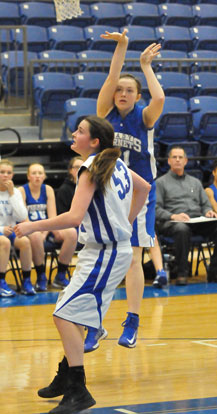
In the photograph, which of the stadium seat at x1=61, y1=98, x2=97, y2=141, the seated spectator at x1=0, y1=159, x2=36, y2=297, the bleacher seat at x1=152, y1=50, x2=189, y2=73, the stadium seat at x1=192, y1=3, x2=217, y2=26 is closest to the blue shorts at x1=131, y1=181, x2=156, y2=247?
the seated spectator at x1=0, y1=159, x2=36, y2=297

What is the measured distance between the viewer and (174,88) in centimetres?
1193

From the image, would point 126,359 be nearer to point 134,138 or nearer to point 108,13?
point 134,138

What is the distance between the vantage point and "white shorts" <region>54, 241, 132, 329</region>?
12.5 feet

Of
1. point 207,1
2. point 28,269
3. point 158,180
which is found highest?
point 207,1

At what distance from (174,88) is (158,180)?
10.0ft

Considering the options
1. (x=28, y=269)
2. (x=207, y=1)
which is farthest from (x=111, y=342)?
(x=207, y=1)

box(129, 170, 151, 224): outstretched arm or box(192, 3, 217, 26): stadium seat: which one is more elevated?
box(192, 3, 217, 26): stadium seat

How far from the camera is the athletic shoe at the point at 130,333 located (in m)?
4.84

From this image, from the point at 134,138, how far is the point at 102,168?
1.40m

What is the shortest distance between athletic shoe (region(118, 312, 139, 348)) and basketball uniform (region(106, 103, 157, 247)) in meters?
0.51

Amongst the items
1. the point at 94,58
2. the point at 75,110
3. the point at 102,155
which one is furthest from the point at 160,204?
the point at 102,155

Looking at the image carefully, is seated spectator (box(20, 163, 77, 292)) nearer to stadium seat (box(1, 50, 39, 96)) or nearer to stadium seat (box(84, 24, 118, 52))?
stadium seat (box(1, 50, 39, 96))

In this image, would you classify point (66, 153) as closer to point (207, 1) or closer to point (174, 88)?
point (174, 88)

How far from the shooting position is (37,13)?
13680 millimetres
